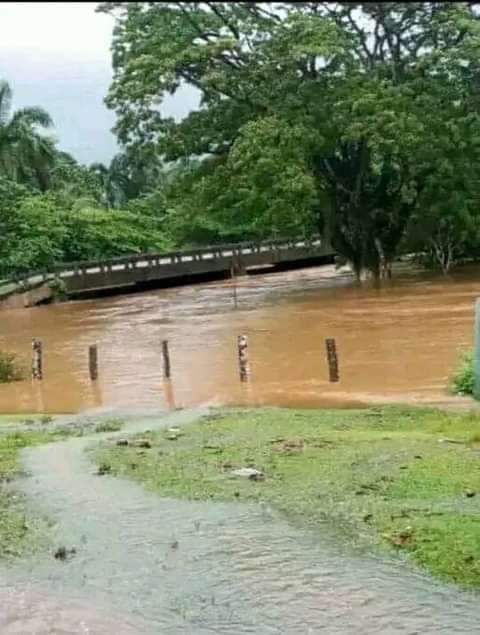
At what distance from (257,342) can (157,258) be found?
21.4m

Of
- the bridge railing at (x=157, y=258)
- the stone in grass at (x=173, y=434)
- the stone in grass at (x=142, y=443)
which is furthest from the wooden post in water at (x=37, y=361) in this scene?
the bridge railing at (x=157, y=258)

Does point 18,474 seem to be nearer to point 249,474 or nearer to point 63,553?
point 249,474

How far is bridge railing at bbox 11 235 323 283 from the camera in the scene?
140 ft

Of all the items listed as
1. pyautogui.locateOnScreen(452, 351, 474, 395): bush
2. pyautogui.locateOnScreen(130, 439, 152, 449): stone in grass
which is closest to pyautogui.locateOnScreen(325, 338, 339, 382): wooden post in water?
pyautogui.locateOnScreen(452, 351, 474, 395): bush

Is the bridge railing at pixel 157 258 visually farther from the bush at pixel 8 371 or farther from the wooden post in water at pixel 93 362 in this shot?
the wooden post in water at pixel 93 362

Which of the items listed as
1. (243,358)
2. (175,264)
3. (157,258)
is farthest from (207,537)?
(175,264)

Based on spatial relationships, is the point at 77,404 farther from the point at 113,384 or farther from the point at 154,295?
the point at 154,295

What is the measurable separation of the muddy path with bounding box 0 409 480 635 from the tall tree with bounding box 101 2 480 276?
25203 millimetres

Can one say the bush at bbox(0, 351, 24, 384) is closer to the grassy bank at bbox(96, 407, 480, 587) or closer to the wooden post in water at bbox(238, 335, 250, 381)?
the wooden post in water at bbox(238, 335, 250, 381)

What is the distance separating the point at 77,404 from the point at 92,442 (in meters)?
5.72

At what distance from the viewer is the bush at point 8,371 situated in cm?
2048

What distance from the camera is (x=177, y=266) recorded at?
1818 inches

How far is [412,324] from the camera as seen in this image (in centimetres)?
2602

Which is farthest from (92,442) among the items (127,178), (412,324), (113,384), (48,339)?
(127,178)
